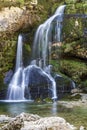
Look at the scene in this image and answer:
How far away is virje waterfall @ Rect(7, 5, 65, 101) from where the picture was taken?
84.8ft

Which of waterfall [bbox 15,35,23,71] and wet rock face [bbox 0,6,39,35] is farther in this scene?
wet rock face [bbox 0,6,39,35]

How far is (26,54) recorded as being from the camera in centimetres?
2883

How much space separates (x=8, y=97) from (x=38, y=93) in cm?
215

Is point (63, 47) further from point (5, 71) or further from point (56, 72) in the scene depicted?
point (5, 71)

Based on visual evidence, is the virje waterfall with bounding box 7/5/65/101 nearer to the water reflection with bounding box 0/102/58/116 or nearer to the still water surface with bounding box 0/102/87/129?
the water reflection with bounding box 0/102/58/116

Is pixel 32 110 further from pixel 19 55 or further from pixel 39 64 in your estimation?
pixel 19 55

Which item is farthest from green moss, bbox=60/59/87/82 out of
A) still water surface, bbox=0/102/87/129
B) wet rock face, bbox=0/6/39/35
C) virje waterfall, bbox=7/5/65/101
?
still water surface, bbox=0/102/87/129

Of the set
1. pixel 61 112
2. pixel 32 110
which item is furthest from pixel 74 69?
pixel 61 112

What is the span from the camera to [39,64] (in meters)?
27.9

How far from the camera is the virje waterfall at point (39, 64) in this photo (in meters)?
25.8

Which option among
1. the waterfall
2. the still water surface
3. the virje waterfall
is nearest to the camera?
the still water surface

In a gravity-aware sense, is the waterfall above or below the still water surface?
above

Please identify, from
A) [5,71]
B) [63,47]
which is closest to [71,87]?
[63,47]

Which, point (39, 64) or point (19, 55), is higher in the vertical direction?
point (19, 55)
